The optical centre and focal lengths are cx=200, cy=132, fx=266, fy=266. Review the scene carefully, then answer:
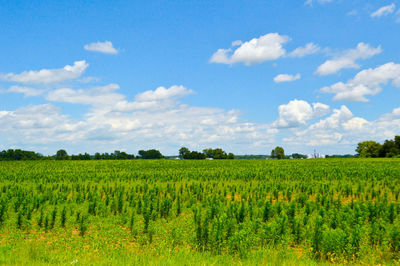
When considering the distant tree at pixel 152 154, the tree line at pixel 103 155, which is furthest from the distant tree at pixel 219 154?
the distant tree at pixel 152 154

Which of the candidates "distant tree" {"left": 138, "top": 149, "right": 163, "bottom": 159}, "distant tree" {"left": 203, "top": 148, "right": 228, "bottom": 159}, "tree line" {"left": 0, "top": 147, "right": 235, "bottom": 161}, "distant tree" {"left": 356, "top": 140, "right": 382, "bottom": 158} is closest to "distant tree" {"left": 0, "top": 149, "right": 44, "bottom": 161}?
"tree line" {"left": 0, "top": 147, "right": 235, "bottom": 161}

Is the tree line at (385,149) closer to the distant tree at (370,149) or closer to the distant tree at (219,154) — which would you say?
the distant tree at (370,149)

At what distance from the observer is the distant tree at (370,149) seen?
353 feet

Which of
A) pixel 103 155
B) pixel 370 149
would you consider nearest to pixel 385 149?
pixel 370 149

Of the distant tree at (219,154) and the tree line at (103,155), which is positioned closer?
the tree line at (103,155)

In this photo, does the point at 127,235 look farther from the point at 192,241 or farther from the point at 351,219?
the point at 351,219

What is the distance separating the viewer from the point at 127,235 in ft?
32.1

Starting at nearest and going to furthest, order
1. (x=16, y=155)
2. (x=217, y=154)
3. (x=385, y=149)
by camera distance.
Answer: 1. (x=385, y=149)
2. (x=16, y=155)
3. (x=217, y=154)

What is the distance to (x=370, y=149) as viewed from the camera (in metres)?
117

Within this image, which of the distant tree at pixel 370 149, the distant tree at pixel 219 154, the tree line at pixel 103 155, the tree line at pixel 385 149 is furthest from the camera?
the distant tree at pixel 219 154

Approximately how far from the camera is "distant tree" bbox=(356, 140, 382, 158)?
107500mm

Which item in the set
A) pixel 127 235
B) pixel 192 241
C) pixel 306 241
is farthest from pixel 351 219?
pixel 127 235

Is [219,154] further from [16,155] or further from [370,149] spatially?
[16,155]

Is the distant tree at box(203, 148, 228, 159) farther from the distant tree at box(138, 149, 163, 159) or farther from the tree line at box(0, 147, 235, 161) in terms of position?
the distant tree at box(138, 149, 163, 159)
